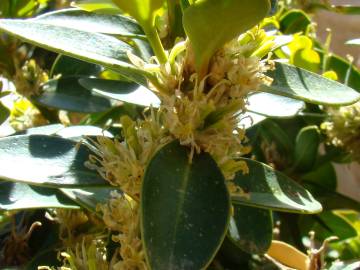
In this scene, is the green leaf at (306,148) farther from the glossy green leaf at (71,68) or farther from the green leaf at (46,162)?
the green leaf at (46,162)

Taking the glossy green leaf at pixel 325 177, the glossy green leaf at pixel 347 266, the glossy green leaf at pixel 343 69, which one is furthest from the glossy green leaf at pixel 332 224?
the glossy green leaf at pixel 347 266

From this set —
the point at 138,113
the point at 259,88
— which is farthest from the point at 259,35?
the point at 138,113

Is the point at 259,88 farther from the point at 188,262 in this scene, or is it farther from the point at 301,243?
the point at 301,243

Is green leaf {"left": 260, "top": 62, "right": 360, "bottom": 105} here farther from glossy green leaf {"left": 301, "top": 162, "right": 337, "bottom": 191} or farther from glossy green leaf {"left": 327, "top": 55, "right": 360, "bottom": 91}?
glossy green leaf {"left": 301, "top": 162, "right": 337, "bottom": 191}

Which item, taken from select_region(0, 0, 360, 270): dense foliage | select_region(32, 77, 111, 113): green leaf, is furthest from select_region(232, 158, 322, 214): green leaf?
select_region(32, 77, 111, 113): green leaf

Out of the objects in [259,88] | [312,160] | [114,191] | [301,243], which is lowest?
[301,243]

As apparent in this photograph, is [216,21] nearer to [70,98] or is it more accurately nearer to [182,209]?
[182,209]
